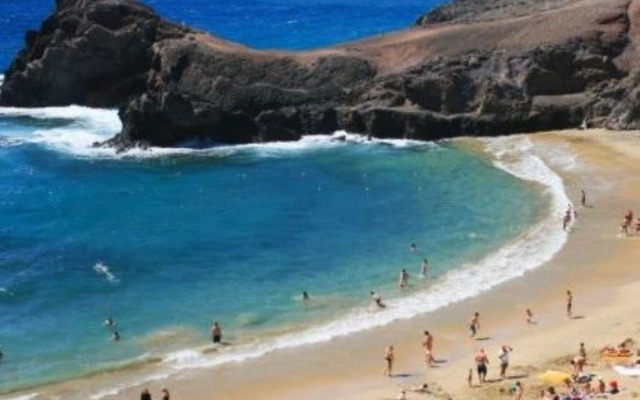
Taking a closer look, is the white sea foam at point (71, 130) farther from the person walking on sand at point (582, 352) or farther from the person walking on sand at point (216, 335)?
the person walking on sand at point (582, 352)

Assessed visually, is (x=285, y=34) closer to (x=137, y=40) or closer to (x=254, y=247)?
(x=137, y=40)

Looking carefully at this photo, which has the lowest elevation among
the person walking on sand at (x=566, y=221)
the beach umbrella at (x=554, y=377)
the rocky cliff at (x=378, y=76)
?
the beach umbrella at (x=554, y=377)

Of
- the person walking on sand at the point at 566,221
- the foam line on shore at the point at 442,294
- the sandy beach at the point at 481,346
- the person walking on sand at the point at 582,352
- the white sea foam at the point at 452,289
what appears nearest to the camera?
the sandy beach at the point at 481,346

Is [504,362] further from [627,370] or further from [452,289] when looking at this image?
[452,289]

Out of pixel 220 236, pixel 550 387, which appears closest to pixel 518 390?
pixel 550 387

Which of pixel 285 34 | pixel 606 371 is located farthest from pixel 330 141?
pixel 285 34

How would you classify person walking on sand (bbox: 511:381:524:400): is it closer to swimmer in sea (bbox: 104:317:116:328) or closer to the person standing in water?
the person standing in water

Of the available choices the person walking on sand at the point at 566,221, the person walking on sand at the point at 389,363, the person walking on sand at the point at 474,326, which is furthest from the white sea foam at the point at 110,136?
the person walking on sand at the point at 389,363
